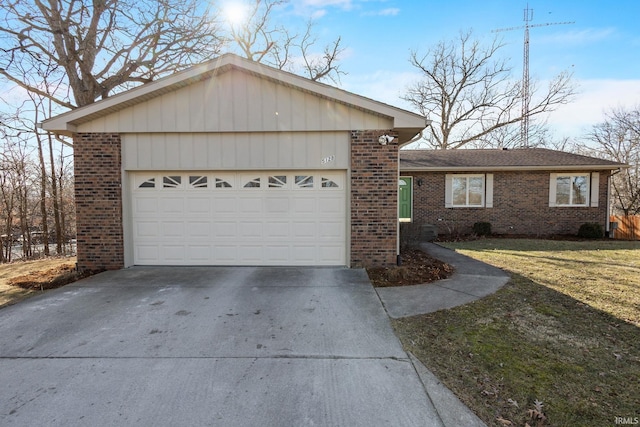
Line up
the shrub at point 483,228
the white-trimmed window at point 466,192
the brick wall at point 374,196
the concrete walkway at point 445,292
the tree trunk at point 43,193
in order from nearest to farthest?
the concrete walkway at point 445,292 → the brick wall at point 374,196 → the shrub at point 483,228 → the white-trimmed window at point 466,192 → the tree trunk at point 43,193

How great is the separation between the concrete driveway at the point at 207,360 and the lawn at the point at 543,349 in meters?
0.43

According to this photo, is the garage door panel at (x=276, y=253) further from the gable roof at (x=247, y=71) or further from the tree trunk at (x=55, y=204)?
the tree trunk at (x=55, y=204)

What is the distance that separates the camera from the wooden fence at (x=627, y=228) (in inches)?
517

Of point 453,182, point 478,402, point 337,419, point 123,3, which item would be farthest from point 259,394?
point 123,3

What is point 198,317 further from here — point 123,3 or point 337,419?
point 123,3

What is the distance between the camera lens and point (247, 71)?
6.59m

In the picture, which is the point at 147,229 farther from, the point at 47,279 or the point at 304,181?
the point at 304,181

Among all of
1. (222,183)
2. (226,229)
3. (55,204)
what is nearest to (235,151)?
(222,183)

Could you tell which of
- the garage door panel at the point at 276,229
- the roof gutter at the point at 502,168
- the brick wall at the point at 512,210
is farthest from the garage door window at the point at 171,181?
the brick wall at the point at 512,210

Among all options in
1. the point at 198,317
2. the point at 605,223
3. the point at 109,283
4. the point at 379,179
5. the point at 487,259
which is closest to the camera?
the point at 198,317

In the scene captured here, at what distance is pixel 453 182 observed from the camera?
1307cm

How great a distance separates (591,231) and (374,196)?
10.8 m

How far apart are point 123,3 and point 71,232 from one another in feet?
37.9

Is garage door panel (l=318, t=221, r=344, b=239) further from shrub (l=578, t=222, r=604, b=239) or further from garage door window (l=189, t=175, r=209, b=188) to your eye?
shrub (l=578, t=222, r=604, b=239)
